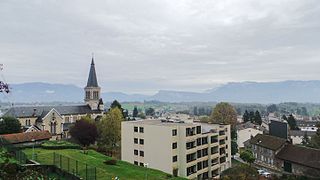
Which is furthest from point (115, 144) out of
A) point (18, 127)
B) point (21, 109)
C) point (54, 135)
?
point (21, 109)

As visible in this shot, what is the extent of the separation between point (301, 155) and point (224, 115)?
3635 cm

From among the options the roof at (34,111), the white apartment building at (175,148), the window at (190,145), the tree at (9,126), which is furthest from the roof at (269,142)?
the roof at (34,111)

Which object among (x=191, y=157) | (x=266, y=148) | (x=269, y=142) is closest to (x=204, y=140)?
(x=191, y=157)

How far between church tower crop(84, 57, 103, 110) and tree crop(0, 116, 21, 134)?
44889mm

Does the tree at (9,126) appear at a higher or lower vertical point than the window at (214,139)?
higher

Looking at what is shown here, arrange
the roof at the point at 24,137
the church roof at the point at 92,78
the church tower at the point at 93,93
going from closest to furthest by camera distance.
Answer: the roof at the point at 24,137, the church tower at the point at 93,93, the church roof at the point at 92,78

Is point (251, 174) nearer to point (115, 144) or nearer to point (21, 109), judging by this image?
point (115, 144)

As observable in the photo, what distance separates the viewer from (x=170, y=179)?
35.9m

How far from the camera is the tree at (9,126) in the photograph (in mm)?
59684

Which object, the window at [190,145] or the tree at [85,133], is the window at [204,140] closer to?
the window at [190,145]

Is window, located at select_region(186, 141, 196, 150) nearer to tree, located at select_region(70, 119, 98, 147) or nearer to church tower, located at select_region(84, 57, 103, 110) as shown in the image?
tree, located at select_region(70, 119, 98, 147)

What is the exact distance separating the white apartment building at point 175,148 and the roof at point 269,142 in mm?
12236

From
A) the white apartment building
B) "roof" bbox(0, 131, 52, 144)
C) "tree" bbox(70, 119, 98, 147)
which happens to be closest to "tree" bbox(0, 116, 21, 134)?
"roof" bbox(0, 131, 52, 144)

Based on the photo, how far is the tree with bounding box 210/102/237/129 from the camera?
293ft
